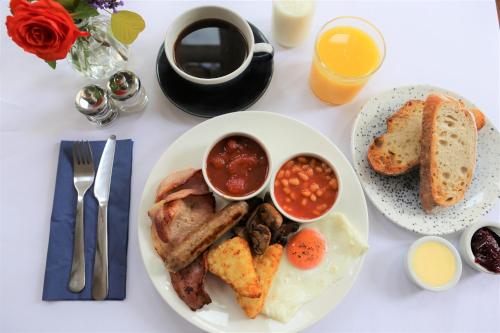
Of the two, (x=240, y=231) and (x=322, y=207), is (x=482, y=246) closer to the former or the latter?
(x=322, y=207)

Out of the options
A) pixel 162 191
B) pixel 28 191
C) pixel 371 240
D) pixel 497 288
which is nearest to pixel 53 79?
pixel 28 191

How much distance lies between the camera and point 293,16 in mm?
1635

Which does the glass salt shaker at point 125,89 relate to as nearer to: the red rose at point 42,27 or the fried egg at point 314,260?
the red rose at point 42,27

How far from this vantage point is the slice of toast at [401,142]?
156cm

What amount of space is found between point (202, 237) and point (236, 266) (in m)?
0.15

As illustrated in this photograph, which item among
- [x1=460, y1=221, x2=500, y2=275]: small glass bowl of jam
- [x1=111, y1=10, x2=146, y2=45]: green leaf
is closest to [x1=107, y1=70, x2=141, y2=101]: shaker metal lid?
[x1=111, y1=10, x2=146, y2=45]: green leaf

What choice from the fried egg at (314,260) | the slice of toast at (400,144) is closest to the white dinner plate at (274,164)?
the fried egg at (314,260)

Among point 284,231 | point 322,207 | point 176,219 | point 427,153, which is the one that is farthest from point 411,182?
point 176,219

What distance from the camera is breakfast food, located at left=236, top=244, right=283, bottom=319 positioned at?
136 centimetres

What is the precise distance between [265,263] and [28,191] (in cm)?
102

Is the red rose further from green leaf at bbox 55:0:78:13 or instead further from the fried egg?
the fried egg

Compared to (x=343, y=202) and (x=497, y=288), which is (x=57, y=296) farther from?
(x=497, y=288)

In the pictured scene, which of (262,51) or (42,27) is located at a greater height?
(42,27)

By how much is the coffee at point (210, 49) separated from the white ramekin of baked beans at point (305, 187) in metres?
0.47
